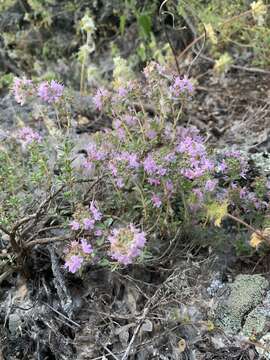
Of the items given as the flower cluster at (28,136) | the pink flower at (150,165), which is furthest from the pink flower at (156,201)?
the flower cluster at (28,136)

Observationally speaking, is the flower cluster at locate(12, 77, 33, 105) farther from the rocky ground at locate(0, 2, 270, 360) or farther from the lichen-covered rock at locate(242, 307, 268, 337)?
the lichen-covered rock at locate(242, 307, 268, 337)

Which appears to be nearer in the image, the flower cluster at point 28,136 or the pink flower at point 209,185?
the pink flower at point 209,185

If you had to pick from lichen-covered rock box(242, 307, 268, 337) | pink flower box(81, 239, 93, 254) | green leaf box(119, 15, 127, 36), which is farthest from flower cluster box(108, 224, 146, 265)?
green leaf box(119, 15, 127, 36)

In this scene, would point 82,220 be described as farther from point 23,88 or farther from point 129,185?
point 23,88

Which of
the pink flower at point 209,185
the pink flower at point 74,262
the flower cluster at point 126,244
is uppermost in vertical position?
the flower cluster at point 126,244

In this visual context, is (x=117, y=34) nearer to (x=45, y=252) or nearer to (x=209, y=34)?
(x=209, y=34)

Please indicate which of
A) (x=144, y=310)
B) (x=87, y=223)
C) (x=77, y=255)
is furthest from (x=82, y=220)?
(x=144, y=310)

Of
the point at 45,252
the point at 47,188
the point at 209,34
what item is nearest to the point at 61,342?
the point at 45,252

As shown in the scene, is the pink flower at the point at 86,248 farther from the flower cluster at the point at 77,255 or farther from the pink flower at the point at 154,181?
the pink flower at the point at 154,181
